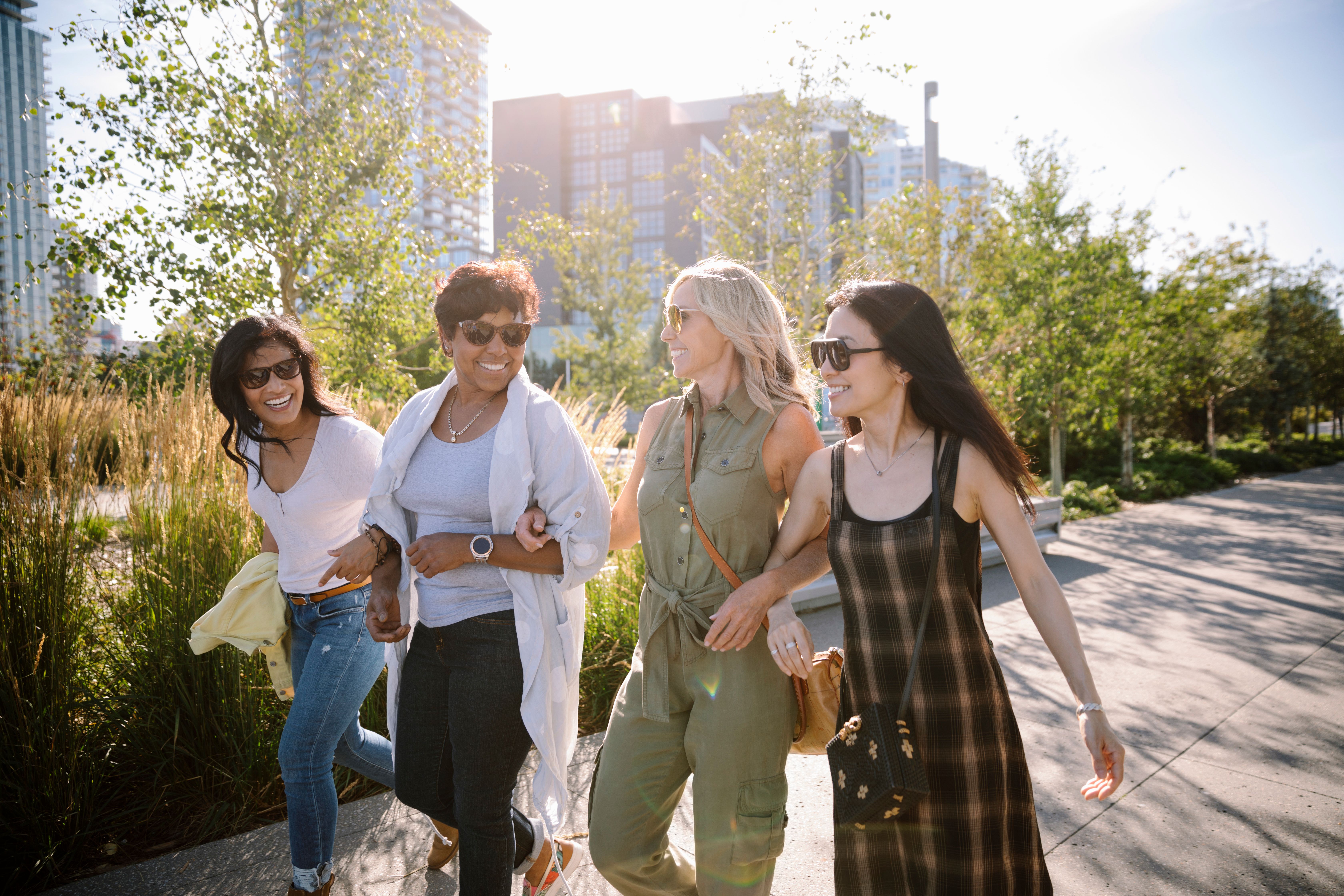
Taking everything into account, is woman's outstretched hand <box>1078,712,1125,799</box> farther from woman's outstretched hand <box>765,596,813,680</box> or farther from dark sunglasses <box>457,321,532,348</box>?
dark sunglasses <box>457,321,532,348</box>

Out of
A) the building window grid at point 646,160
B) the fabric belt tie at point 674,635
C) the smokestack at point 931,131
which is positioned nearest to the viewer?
the fabric belt tie at point 674,635

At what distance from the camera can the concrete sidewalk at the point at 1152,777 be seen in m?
2.85

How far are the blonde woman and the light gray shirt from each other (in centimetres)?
46

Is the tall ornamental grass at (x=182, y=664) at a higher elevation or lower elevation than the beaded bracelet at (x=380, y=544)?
lower

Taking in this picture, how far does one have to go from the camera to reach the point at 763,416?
2230mm

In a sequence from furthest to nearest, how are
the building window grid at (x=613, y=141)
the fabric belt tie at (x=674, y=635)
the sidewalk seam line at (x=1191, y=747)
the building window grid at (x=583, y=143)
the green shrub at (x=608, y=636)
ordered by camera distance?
the building window grid at (x=583, y=143) < the building window grid at (x=613, y=141) < the green shrub at (x=608, y=636) < the sidewalk seam line at (x=1191, y=747) < the fabric belt tie at (x=674, y=635)

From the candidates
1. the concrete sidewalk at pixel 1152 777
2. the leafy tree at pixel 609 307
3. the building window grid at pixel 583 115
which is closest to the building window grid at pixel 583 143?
the building window grid at pixel 583 115

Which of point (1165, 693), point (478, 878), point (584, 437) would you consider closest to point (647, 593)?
point (478, 878)

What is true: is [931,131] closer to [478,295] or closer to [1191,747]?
[1191,747]

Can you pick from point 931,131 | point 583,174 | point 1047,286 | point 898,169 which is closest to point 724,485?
point 1047,286

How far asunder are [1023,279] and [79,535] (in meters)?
12.7

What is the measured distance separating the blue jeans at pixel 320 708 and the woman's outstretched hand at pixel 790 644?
1464 mm

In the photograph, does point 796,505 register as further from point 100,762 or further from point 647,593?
point 100,762

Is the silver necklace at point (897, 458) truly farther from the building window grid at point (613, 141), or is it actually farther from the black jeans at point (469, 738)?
the building window grid at point (613, 141)
